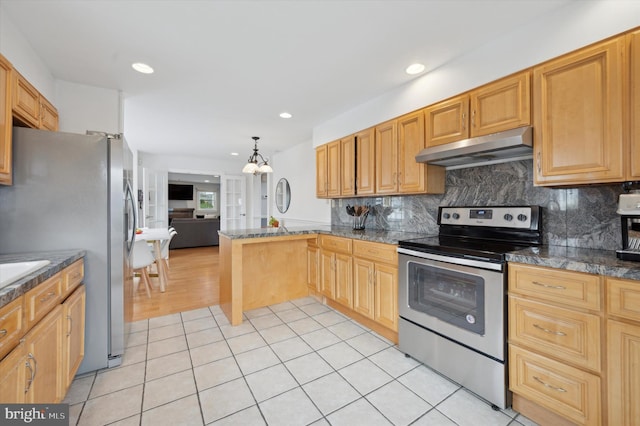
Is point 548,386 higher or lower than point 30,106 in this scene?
lower

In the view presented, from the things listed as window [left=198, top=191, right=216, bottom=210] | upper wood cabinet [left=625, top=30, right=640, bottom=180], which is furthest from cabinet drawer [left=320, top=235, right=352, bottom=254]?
window [left=198, top=191, right=216, bottom=210]

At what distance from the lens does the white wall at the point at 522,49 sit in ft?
4.77

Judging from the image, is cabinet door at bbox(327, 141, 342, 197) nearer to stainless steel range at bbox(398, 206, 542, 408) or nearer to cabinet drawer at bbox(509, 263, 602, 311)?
stainless steel range at bbox(398, 206, 542, 408)

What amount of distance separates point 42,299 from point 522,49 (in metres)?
3.16

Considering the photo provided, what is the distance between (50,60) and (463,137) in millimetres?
3480

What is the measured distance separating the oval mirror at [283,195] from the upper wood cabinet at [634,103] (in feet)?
16.0

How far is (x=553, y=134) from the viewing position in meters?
1.63

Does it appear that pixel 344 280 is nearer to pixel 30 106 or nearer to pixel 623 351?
pixel 623 351

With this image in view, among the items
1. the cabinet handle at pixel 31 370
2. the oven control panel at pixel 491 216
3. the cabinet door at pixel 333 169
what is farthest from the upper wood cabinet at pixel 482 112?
the cabinet handle at pixel 31 370

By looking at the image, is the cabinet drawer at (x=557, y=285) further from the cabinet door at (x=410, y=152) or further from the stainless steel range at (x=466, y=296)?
the cabinet door at (x=410, y=152)

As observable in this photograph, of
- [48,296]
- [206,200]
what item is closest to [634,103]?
[48,296]

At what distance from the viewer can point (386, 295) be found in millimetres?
2328

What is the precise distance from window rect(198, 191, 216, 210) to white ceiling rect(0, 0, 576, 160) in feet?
31.7

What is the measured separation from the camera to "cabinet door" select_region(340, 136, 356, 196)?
323cm
